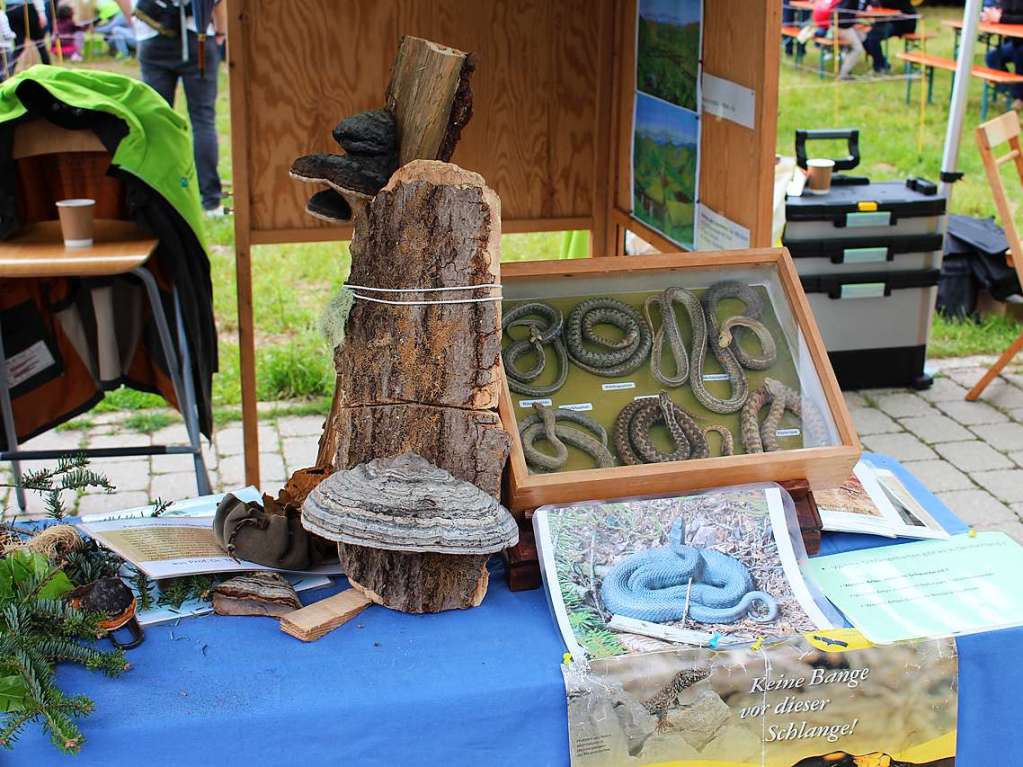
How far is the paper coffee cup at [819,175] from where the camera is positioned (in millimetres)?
4629

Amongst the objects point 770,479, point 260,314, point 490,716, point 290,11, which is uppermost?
point 290,11

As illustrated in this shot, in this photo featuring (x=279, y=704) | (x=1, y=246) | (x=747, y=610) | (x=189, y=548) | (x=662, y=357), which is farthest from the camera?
(x=1, y=246)

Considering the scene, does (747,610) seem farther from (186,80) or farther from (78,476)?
(186,80)

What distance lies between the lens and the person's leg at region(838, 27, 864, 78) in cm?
1074

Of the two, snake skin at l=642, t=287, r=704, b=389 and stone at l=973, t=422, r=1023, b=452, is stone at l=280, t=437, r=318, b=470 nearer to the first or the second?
snake skin at l=642, t=287, r=704, b=389

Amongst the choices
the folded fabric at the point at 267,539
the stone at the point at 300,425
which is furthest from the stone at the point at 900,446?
the folded fabric at the point at 267,539

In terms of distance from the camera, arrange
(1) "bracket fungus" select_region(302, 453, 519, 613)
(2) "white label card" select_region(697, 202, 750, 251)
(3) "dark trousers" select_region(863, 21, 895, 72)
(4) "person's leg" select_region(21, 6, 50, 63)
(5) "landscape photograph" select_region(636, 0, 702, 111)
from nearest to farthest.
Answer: (1) "bracket fungus" select_region(302, 453, 519, 613)
(2) "white label card" select_region(697, 202, 750, 251)
(5) "landscape photograph" select_region(636, 0, 702, 111)
(4) "person's leg" select_region(21, 6, 50, 63)
(3) "dark trousers" select_region(863, 21, 895, 72)

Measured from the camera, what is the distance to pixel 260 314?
5.70 metres

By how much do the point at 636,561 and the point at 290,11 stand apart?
203 centimetres

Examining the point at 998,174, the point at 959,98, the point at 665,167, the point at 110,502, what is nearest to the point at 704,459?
the point at 665,167

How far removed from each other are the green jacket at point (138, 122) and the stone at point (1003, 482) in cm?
291

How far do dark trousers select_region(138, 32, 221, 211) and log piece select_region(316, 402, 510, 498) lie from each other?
4.59 meters

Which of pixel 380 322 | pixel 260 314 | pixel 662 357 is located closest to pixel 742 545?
pixel 662 357

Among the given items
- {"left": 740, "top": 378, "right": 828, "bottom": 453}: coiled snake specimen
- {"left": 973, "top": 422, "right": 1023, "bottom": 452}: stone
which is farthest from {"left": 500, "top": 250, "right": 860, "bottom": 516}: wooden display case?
{"left": 973, "top": 422, "right": 1023, "bottom": 452}: stone
